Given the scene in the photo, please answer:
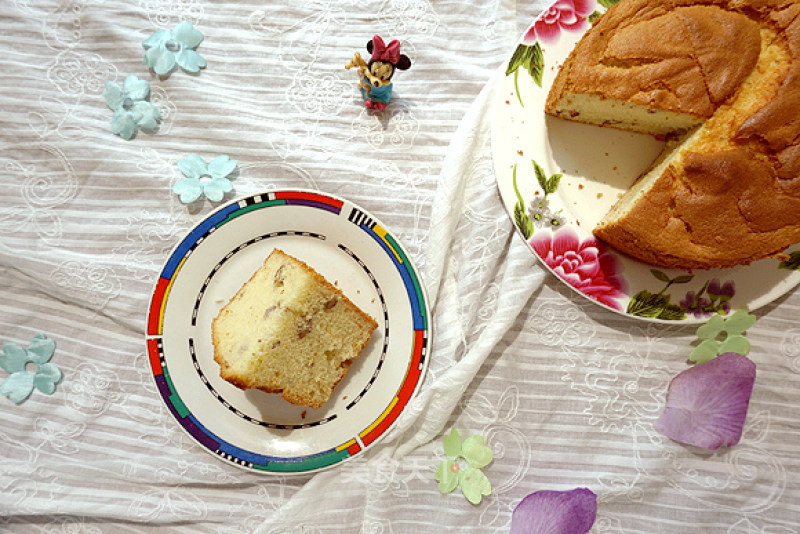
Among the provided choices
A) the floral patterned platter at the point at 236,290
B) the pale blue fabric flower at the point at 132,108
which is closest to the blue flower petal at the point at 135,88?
the pale blue fabric flower at the point at 132,108

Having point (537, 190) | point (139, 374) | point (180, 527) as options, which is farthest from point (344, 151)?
point (180, 527)

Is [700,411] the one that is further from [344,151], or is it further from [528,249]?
[344,151]

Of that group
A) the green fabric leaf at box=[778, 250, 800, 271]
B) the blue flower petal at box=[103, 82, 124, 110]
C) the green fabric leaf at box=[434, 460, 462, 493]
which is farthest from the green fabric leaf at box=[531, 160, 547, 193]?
the blue flower petal at box=[103, 82, 124, 110]

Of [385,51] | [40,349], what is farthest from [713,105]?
[40,349]

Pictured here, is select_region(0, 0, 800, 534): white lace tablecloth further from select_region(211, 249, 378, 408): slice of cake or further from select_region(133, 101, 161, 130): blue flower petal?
select_region(211, 249, 378, 408): slice of cake

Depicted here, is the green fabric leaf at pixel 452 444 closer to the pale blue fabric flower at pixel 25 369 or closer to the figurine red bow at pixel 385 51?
the figurine red bow at pixel 385 51
